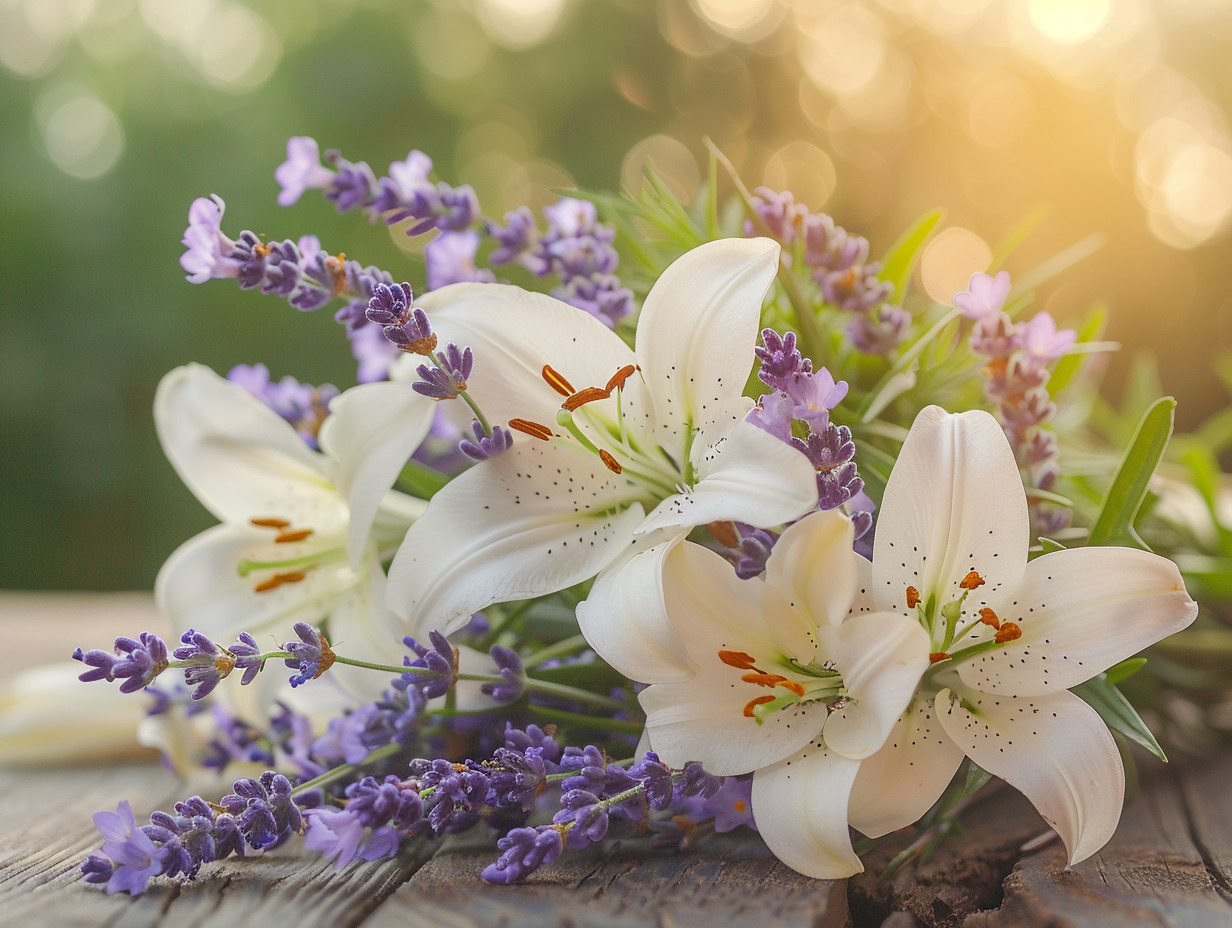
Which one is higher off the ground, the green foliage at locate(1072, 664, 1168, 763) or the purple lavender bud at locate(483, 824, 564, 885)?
the purple lavender bud at locate(483, 824, 564, 885)

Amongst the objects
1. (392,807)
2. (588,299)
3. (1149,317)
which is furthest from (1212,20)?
(392,807)

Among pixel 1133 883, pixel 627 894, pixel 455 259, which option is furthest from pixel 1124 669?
pixel 455 259

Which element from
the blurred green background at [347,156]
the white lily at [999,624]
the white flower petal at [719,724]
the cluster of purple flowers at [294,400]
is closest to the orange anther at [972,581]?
the white lily at [999,624]

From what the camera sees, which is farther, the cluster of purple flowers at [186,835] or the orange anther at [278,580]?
the orange anther at [278,580]

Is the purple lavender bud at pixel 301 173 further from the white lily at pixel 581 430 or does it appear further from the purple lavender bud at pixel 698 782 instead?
the purple lavender bud at pixel 698 782

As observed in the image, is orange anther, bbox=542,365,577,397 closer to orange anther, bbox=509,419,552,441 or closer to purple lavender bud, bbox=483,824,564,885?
orange anther, bbox=509,419,552,441

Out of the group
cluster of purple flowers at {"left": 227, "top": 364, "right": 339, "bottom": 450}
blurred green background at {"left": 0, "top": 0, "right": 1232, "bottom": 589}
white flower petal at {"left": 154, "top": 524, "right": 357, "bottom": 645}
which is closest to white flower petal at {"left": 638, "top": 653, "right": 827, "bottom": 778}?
white flower petal at {"left": 154, "top": 524, "right": 357, "bottom": 645}
